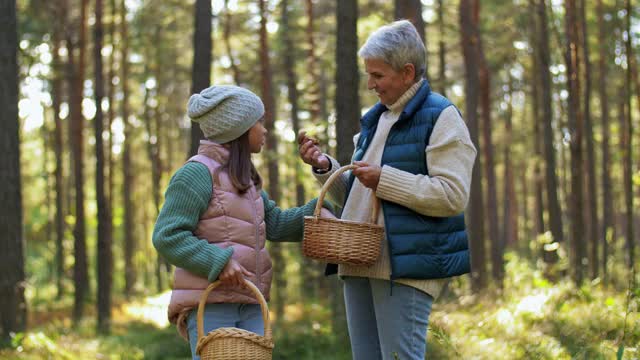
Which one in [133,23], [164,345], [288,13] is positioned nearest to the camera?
[164,345]

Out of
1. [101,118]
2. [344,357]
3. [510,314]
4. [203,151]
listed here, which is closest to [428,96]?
[203,151]

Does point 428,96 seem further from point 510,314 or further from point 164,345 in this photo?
point 164,345

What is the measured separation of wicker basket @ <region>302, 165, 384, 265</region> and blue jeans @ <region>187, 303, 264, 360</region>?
50 centimetres

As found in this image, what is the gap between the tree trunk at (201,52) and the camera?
10.1 m

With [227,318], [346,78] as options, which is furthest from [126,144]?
[227,318]

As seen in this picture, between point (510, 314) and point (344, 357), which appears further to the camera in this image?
point (510, 314)

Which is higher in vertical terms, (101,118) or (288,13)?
(288,13)

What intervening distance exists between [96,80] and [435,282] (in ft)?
40.4

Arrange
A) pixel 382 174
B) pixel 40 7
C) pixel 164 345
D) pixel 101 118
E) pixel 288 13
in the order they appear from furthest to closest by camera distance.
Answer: pixel 288 13 < pixel 40 7 < pixel 101 118 < pixel 164 345 < pixel 382 174

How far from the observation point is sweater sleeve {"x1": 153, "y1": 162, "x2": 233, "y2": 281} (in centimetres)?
381

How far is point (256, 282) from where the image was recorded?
4055 millimetres

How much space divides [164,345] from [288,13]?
12870 mm

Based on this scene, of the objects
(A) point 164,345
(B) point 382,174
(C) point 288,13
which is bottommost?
(A) point 164,345

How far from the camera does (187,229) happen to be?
12.8 feet
